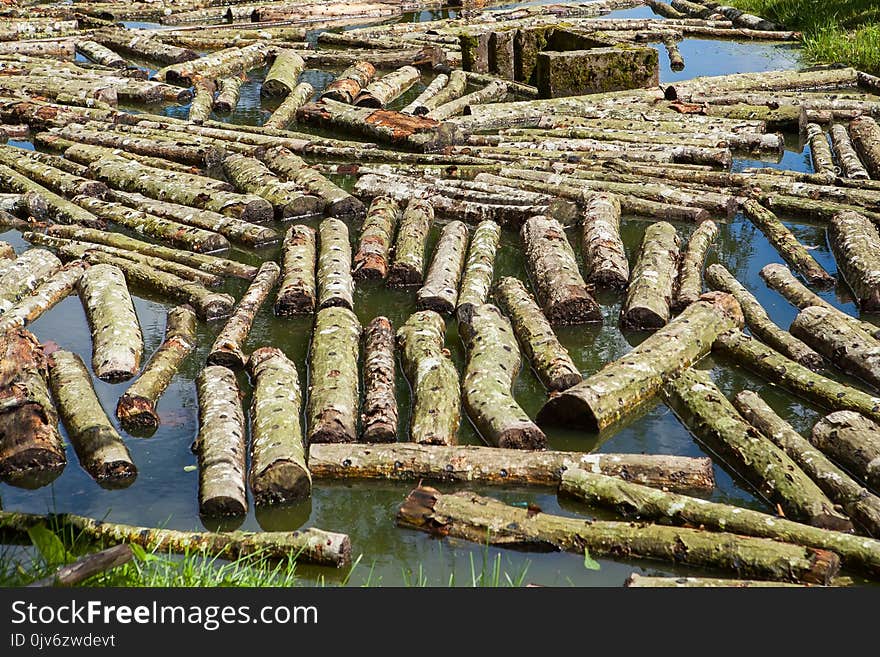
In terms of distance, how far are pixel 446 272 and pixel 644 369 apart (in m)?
3.31

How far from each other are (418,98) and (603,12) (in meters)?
14.7

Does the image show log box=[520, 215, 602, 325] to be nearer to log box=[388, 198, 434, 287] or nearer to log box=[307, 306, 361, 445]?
log box=[388, 198, 434, 287]

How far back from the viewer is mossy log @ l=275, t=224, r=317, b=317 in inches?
485

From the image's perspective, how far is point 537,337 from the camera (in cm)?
1115

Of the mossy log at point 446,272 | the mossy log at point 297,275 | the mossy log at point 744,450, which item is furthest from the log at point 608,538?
the mossy log at point 297,275

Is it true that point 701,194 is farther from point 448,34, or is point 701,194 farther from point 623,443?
point 448,34

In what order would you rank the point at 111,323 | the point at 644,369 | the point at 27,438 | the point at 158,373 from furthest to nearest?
the point at 111,323, the point at 158,373, the point at 644,369, the point at 27,438

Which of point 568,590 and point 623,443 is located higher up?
point 568,590

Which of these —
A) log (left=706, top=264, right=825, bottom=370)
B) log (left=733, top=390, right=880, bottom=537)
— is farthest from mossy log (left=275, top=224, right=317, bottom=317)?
log (left=733, top=390, right=880, bottom=537)

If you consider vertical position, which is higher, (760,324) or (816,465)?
(816,465)

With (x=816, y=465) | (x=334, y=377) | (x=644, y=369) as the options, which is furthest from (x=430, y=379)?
(x=816, y=465)

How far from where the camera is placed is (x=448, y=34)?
95.4 ft

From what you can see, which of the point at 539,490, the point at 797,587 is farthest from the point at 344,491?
the point at 797,587

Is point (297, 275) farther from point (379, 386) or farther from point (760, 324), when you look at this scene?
point (760, 324)
